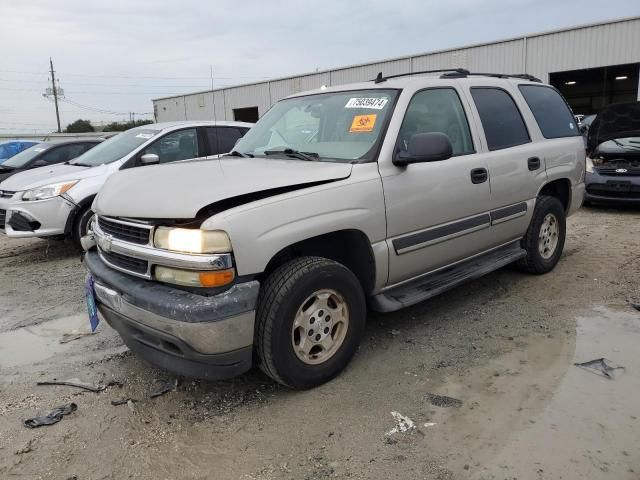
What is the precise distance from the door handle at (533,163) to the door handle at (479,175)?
0.75 metres

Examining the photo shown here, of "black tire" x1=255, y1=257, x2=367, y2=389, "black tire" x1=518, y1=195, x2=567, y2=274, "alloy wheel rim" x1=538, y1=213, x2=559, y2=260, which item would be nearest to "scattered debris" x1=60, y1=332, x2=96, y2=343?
"black tire" x1=255, y1=257, x2=367, y2=389

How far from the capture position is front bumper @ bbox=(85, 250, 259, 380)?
264cm

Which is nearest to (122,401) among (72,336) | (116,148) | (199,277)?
(199,277)

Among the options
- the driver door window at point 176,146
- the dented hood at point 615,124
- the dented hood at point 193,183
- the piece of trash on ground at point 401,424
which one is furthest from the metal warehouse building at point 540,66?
the piece of trash on ground at point 401,424

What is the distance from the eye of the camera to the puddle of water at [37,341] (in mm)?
3826

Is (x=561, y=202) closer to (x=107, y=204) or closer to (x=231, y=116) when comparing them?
(x=107, y=204)

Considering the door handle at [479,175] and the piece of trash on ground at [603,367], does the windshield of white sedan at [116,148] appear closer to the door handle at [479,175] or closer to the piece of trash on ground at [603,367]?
the door handle at [479,175]

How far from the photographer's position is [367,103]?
12.3ft

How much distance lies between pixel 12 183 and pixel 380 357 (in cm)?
601

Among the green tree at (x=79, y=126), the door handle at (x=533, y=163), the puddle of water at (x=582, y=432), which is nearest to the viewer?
the puddle of water at (x=582, y=432)

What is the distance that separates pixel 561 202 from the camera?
17.8ft

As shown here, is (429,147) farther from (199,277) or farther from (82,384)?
(82,384)

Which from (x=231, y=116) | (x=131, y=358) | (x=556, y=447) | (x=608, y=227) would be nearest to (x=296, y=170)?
(x=131, y=358)

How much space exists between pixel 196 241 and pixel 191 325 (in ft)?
1.40
